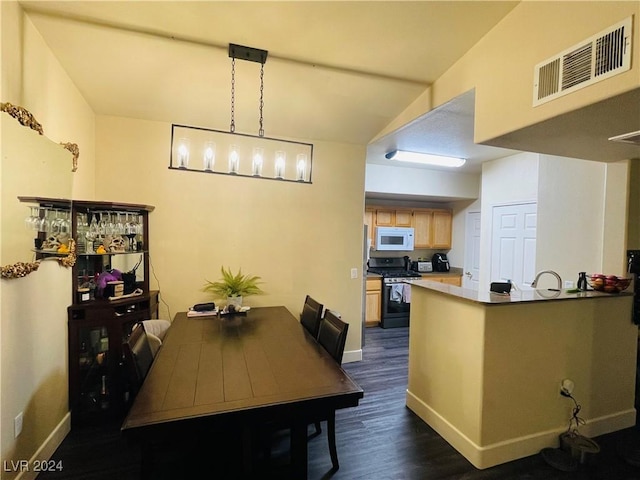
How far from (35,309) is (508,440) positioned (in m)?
3.24

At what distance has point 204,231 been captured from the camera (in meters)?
3.13

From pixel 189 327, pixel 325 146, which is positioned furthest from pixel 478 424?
pixel 325 146

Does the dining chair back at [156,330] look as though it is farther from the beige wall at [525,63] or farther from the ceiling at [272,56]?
the beige wall at [525,63]

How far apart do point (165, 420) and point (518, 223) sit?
452 cm

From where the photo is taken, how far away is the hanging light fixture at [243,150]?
2.06 metres

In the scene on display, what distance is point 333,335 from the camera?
209 cm

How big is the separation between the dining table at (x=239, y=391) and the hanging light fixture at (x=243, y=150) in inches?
47.9

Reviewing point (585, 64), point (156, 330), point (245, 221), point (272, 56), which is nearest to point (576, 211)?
point (585, 64)

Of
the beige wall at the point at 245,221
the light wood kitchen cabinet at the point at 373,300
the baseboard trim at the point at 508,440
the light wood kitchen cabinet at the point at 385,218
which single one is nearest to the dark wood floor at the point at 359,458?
the baseboard trim at the point at 508,440

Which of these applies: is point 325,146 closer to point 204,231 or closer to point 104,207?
point 204,231

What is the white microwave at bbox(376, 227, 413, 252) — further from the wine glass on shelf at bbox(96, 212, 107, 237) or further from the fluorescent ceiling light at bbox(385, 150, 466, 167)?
the wine glass on shelf at bbox(96, 212, 107, 237)

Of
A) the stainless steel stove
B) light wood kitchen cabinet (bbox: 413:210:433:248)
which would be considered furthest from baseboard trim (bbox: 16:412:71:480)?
light wood kitchen cabinet (bbox: 413:210:433:248)

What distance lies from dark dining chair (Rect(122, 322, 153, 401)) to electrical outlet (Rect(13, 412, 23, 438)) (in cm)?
59

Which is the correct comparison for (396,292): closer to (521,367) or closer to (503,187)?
(503,187)
